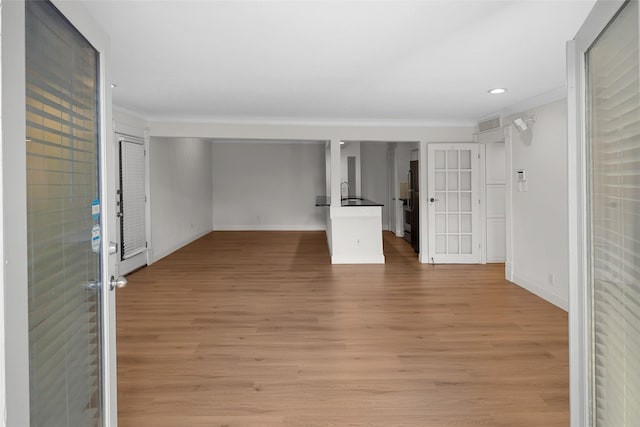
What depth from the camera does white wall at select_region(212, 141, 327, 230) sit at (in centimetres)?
1212

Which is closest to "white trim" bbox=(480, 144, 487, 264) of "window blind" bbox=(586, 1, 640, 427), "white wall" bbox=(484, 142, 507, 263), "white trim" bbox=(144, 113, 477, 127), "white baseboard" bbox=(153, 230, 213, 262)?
"white wall" bbox=(484, 142, 507, 263)

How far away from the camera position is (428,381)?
2746 millimetres

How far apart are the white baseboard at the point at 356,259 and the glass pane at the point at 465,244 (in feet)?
4.20

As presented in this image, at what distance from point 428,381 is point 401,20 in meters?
2.21

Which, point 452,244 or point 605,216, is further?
point 452,244

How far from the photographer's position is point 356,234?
7.07 meters

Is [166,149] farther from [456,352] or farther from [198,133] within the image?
[456,352]

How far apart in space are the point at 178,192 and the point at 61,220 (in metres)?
7.43

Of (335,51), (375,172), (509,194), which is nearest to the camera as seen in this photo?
(335,51)

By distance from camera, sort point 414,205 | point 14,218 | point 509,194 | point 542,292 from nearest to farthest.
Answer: point 14,218
point 542,292
point 509,194
point 414,205

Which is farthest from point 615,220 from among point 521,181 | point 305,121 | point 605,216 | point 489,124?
point 305,121

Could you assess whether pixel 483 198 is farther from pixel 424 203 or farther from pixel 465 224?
pixel 424 203

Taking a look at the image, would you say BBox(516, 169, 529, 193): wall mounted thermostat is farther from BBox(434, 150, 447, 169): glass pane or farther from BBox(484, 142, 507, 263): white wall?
BBox(434, 150, 447, 169): glass pane

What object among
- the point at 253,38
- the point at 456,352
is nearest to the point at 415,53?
the point at 253,38
